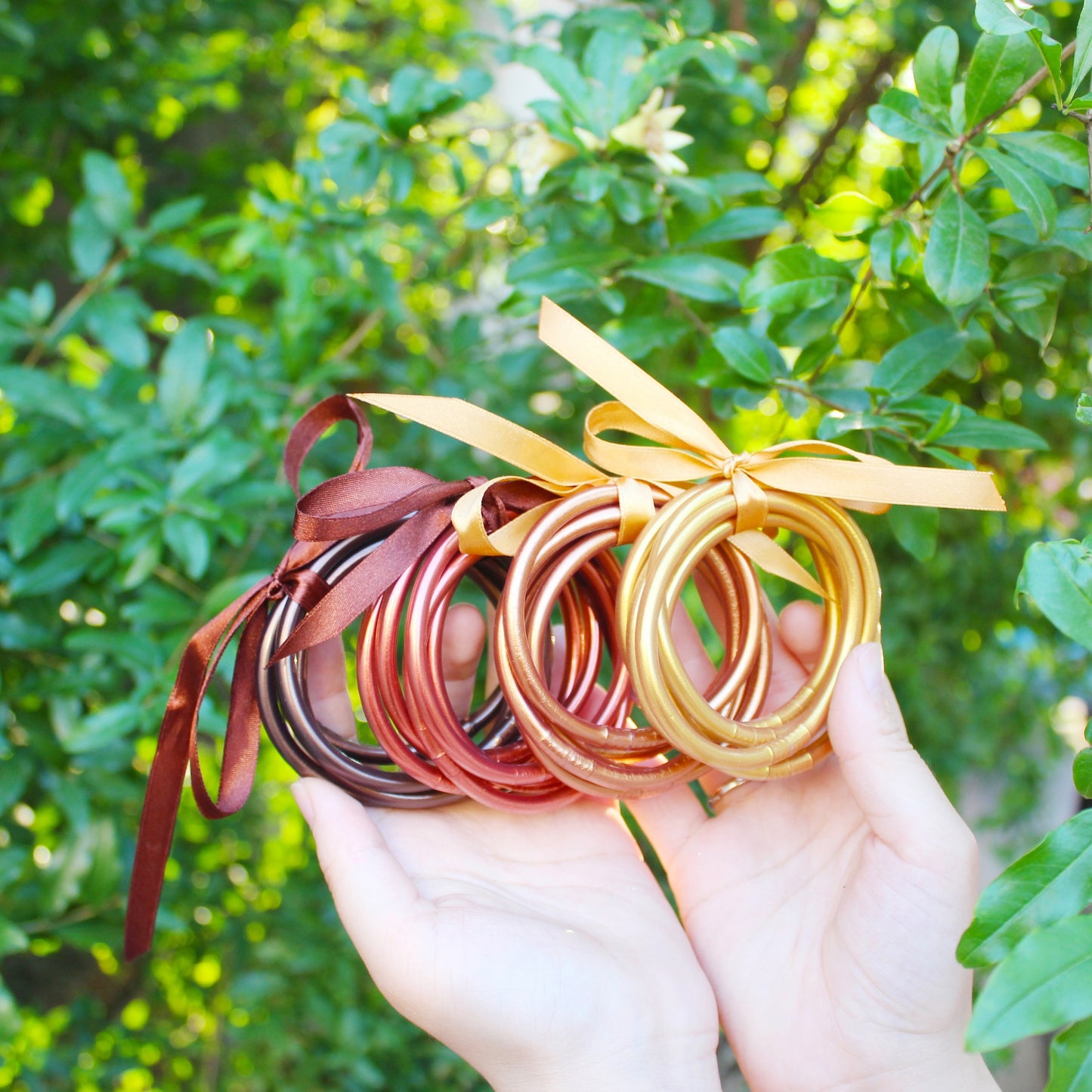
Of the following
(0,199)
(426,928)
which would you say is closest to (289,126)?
(0,199)

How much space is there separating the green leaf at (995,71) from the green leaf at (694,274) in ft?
0.80

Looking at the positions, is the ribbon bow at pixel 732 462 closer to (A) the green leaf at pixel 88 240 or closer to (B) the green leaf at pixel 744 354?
(B) the green leaf at pixel 744 354

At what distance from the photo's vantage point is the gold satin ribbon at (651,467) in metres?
0.72

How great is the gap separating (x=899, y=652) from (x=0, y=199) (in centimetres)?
196

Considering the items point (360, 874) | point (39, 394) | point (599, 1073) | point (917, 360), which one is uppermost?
point (917, 360)

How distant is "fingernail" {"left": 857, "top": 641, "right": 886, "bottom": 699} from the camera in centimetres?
73

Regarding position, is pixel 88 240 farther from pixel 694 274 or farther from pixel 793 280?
pixel 793 280

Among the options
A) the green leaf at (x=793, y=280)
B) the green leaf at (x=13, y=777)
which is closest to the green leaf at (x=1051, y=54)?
the green leaf at (x=793, y=280)

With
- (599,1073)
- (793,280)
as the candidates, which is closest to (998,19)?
(793,280)

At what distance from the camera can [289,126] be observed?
2.01 meters

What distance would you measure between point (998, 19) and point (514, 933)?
0.76 m

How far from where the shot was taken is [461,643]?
0.89m

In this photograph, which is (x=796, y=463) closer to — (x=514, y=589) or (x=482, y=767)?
(x=514, y=589)

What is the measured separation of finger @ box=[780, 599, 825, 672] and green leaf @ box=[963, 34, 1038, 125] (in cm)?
42
